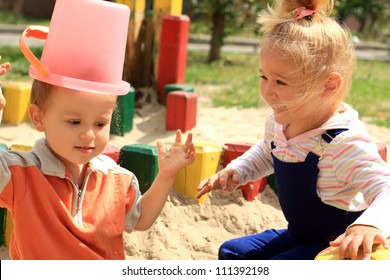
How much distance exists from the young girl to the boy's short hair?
2.24 feet

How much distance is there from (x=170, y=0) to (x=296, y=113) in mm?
3344

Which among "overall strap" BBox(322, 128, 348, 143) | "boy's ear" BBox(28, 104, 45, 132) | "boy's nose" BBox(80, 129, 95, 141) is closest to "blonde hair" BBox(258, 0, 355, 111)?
"overall strap" BBox(322, 128, 348, 143)

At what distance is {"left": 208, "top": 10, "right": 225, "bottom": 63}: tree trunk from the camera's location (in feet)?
31.7

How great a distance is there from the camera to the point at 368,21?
17.5 meters

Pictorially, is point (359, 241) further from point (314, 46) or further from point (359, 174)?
point (314, 46)

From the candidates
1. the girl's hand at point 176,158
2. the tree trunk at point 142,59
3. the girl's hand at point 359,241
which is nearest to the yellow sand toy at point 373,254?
the girl's hand at point 359,241

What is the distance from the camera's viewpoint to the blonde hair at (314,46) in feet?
8.56

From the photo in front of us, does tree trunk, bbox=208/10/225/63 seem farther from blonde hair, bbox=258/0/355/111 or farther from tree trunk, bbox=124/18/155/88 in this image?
blonde hair, bbox=258/0/355/111

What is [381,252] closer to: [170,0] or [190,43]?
[170,0]

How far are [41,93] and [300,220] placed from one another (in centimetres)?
100

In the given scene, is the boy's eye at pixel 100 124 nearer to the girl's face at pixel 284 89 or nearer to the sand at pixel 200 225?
the girl's face at pixel 284 89

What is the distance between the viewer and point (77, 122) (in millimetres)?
2408

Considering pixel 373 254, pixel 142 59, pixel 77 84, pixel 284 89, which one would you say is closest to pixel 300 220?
pixel 284 89

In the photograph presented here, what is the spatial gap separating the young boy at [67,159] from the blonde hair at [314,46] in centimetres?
53
